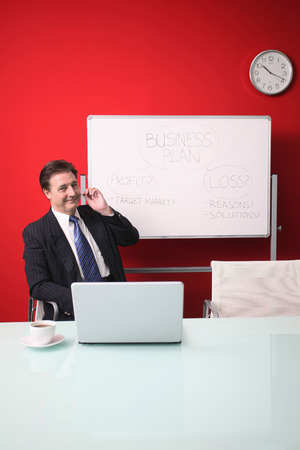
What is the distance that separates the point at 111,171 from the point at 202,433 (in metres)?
2.32

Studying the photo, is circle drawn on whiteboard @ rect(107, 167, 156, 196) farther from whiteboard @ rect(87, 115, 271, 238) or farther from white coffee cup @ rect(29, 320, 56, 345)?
white coffee cup @ rect(29, 320, 56, 345)

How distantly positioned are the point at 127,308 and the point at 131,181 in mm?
1818

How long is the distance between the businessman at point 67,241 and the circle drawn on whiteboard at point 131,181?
1.24 feet

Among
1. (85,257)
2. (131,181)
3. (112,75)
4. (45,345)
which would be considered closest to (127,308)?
(45,345)

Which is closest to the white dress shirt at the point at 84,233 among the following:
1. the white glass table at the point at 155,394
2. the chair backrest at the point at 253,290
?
the chair backrest at the point at 253,290

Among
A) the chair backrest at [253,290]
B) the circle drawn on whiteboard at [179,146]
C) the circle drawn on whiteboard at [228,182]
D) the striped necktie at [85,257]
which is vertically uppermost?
the circle drawn on whiteboard at [179,146]

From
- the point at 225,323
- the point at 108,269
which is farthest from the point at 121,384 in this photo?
the point at 108,269

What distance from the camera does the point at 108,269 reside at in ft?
7.95

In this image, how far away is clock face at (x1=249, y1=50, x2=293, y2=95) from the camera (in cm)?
318

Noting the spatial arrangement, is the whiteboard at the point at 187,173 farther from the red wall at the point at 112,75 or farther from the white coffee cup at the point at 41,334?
the white coffee cup at the point at 41,334

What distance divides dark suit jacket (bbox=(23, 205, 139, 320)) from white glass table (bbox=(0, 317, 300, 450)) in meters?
0.67

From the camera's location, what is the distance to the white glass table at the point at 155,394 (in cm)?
75

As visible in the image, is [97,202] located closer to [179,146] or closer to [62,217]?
[62,217]

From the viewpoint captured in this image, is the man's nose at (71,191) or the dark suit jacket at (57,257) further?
the man's nose at (71,191)
